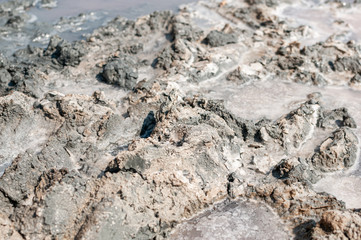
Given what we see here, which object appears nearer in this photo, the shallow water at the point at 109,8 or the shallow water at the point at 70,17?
the shallow water at the point at 70,17

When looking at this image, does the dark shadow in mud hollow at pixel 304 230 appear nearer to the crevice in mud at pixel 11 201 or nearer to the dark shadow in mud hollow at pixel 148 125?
the dark shadow in mud hollow at pixel 148 125

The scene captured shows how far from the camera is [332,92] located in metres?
8.52

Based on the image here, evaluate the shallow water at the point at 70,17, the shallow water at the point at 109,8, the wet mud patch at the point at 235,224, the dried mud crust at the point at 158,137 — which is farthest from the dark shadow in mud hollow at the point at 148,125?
the shallow water at the point at 109,8

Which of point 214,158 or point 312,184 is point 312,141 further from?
point 214,158

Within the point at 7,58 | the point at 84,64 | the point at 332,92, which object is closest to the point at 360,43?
the point at 332,92

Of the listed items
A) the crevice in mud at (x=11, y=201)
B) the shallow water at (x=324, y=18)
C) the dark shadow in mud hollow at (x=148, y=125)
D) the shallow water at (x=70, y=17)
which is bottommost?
the shallow water at (x=324, y=18)

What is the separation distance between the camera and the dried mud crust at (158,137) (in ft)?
15.4

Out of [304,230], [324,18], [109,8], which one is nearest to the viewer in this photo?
[304,230]

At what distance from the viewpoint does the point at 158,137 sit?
589 cm

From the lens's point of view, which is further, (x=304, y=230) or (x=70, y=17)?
(x=70, y=17)

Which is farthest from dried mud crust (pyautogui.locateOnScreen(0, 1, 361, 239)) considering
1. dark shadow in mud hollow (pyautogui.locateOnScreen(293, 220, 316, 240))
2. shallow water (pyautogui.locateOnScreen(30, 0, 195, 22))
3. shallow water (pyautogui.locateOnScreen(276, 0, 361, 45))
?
shallow water (pyautogui.locateOnScreen(30, 0, 195, 22))

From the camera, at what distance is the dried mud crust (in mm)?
4707

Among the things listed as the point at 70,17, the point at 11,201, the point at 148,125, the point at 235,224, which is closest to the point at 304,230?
the point at 235,224

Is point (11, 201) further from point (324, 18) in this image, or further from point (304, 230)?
point (324, 18)
